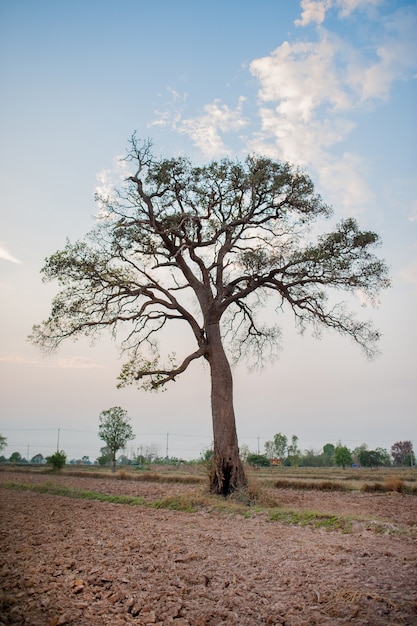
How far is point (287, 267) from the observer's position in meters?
13.6

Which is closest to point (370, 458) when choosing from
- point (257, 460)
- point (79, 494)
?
point (257, 460)

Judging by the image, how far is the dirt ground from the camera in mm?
3859

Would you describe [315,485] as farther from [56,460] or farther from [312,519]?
[56,460]

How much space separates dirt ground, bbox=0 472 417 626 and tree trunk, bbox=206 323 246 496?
3897mm

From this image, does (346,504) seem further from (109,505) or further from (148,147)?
(148,147)

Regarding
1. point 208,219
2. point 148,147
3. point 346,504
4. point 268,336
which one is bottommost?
point 346,504

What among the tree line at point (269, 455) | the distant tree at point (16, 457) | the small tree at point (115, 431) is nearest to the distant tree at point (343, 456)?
the tree line at point (269, 455)

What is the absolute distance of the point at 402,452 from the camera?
76500mm

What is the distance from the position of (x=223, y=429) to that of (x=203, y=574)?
7520 mm

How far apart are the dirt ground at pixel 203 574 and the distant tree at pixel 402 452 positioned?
7434 cm

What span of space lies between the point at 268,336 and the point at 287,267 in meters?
3.07

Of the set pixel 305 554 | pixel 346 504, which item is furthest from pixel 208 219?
pixel 305 554

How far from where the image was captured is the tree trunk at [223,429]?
12109 mm

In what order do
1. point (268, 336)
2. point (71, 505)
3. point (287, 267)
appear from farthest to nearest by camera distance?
point (268, 336) → point (287, 267) → point (71, 505)
